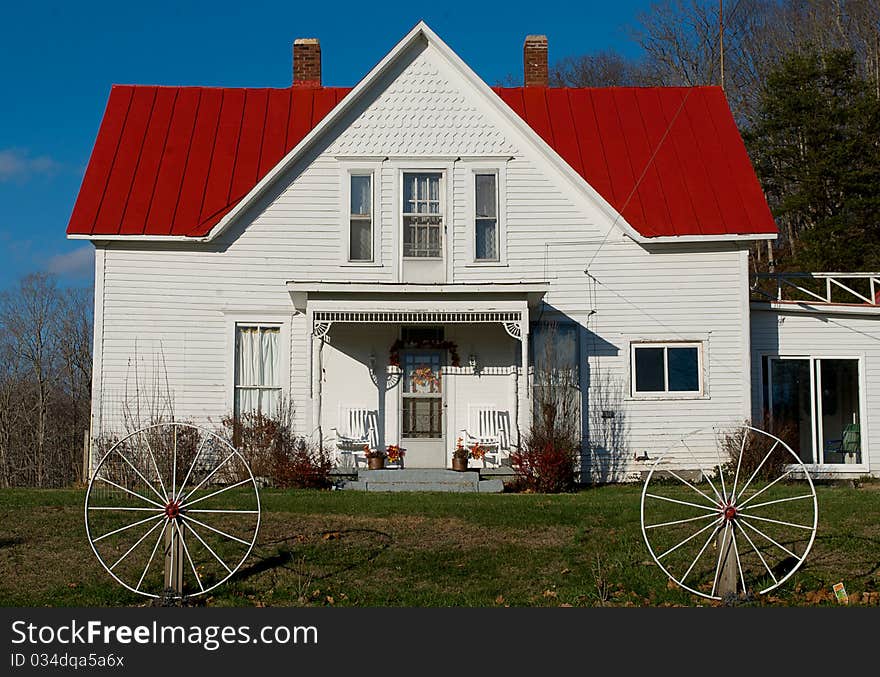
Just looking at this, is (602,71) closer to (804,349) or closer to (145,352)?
(804,349)

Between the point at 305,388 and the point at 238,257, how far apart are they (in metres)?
2.62

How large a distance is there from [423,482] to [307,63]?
1004 centimetres

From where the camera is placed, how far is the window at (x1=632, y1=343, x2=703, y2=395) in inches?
747

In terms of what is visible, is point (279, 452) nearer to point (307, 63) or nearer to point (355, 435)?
point (355, 435)

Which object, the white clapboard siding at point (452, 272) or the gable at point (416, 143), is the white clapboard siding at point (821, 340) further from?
the gable at point (416, 143)

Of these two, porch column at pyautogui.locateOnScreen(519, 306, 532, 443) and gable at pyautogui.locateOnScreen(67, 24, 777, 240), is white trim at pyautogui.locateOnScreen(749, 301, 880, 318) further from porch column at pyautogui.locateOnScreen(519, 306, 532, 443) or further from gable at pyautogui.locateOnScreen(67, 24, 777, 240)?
porch column at pyautogui.locateOnScreen(519, 306, 532, 443)

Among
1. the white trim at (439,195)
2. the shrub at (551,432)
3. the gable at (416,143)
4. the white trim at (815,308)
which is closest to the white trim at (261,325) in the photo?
the gable at (416,143)

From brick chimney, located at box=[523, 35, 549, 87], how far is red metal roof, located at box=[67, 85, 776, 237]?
54cm

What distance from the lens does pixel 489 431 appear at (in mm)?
18625

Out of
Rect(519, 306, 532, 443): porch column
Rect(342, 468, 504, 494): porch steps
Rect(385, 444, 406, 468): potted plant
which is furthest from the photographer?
Rect(385, 444, 406, 468): potted plant

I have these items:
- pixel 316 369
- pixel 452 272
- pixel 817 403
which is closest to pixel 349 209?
pixel 452 272

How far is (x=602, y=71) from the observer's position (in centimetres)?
4834

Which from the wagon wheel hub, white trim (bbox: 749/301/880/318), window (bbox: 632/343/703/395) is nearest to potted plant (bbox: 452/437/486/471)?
window (bbox: 632/343/703/395)

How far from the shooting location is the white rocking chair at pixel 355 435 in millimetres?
18453
